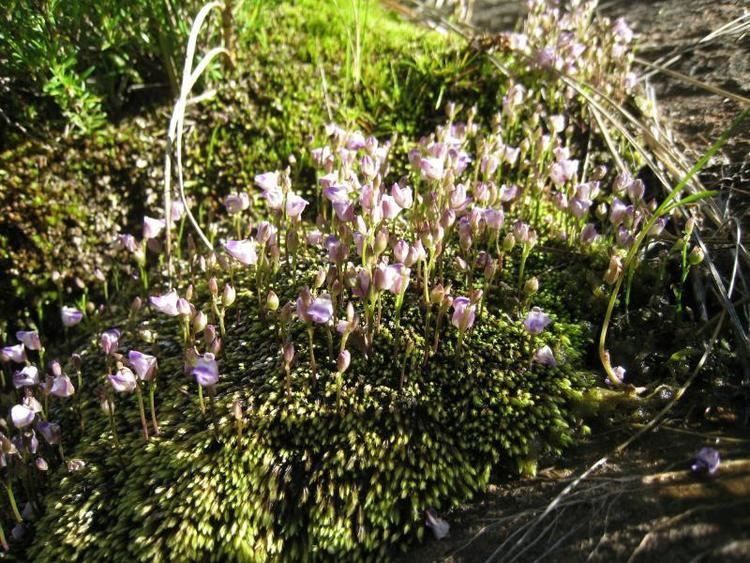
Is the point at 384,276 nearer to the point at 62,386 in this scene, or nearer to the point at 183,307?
the point at 183,307

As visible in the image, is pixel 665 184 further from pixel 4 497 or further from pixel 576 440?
pixel 4 497

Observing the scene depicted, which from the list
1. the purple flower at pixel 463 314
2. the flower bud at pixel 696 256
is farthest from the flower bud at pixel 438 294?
the flower bud at pixel 696 256

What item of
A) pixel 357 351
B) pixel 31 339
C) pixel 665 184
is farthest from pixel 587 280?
pixel 31 339

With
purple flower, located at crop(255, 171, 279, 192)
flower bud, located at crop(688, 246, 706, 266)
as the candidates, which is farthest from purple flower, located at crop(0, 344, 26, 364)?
flower bud, located at crop(688, 246, 706, 266)

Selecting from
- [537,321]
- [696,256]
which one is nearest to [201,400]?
[537,321]

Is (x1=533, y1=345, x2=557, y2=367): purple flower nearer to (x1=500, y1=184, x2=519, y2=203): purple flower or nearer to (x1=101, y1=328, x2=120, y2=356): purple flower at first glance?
(x1=500, y1=184, x2=519, y2=203): purple flower

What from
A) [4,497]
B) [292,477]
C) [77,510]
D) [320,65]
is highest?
[320,65]
